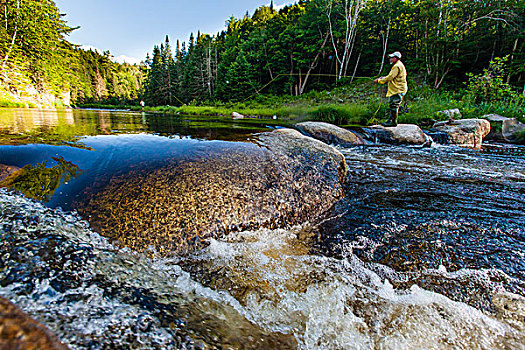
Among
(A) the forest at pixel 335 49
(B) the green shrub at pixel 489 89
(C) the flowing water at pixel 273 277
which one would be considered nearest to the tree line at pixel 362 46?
(A) the forest at pixel 335 49

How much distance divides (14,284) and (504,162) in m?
7.64

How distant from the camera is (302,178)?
279cm

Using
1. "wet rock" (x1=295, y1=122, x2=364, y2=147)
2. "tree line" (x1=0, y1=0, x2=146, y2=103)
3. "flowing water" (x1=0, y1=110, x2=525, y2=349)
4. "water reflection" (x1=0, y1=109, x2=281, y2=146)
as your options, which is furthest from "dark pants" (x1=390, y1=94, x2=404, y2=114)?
"tree line" (x1=0, y1=0, x2=146, y2=103)

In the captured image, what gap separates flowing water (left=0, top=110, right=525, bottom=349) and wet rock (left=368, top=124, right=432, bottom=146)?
4.62 metres

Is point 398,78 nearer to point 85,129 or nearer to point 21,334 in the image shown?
point 85,129

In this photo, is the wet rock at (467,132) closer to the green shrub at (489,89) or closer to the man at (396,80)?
the man at (396,80)

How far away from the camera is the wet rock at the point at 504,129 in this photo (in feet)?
25.5

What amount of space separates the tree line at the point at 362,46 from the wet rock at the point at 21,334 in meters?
11.3

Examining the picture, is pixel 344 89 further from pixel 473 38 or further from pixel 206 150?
pixel 206 150

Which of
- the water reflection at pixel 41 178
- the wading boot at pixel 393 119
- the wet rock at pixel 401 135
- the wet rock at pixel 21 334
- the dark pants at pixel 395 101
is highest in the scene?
the dark pants at pixel 395 101

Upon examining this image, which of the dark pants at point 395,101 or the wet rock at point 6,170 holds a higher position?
the dark pants at point 395,101

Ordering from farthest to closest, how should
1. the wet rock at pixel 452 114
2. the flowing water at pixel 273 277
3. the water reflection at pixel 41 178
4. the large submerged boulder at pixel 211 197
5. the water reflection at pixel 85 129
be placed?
1. the wet rock at pixel 452 114
2. the water reflection at pixel 85 129
3. the water reflection at pixel 41 178
4. the large submerged boulder at pixel 211 197
5. the flowing water at pixel 273 277

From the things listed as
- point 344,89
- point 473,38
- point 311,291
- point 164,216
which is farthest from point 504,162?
point 473,38

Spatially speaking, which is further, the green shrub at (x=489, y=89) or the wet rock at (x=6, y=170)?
the green shrub at (x=489, y=89)
